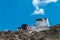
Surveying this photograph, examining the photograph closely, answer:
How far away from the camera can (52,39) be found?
1896 inches

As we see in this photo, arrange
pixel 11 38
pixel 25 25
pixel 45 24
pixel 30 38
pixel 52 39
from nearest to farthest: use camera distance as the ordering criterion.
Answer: pixel 11 38
pixel 30 38
pixel 52 39
pixel 25 25
pixel 45 24

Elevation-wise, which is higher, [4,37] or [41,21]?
[41,21]

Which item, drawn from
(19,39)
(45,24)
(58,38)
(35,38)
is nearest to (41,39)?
(35,38)

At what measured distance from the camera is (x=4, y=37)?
4081 centimetres

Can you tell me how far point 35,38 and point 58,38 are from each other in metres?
8.54

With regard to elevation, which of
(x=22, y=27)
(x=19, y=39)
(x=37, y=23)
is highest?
(x=37, y=23)

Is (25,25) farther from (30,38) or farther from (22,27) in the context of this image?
(30,38)

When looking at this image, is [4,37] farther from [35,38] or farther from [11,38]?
[35,38]

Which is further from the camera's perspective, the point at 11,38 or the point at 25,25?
the point at 25,25

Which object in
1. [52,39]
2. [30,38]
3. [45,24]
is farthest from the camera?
[45,24]

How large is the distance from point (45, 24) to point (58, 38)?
39.7 metres

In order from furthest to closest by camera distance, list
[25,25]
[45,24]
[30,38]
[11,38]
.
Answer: [45,24], [25,25], [30,38], [11,38]

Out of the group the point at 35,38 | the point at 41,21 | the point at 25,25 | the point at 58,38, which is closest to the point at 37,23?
the point at 41,21

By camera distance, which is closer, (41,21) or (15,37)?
(15,37)
